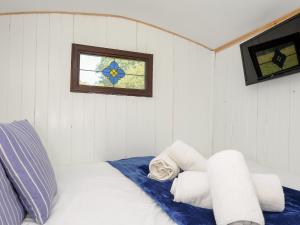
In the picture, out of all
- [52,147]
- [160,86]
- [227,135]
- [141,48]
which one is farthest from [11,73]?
[227,135]

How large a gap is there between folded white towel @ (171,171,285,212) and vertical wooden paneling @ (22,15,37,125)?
153cm

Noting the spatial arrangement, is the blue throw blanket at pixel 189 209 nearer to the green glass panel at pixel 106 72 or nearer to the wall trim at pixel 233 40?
the green glass panel at pixel 106 72

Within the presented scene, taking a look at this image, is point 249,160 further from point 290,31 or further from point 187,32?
point 187,32

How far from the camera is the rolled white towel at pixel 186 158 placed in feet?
4.64

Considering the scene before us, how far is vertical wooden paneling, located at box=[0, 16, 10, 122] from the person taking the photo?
78.5 inches

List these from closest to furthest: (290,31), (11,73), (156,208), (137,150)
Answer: (156,208) → (290,31) → (11,73) → (137,150)

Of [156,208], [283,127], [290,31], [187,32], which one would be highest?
[187,32]

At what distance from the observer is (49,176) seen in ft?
3.67

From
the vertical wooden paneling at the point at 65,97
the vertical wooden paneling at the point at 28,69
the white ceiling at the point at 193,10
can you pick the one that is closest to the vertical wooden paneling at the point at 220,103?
the white ceiling at the point at 193,10

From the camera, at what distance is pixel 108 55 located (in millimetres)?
2324

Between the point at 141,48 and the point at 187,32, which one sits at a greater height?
the point at 187,32

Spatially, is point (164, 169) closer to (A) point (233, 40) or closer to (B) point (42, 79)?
(B) point (42, 79)

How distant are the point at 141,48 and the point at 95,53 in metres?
0.48

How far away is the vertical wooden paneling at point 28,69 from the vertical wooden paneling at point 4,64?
0.13 metres
